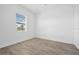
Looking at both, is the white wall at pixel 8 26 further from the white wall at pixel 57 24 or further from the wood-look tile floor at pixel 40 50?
the white wall at pixel 57 24

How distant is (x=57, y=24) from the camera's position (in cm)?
294

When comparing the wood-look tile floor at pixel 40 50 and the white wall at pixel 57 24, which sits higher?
the white wall at pixel 57 24

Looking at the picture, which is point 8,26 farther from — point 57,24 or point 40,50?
point 57,24

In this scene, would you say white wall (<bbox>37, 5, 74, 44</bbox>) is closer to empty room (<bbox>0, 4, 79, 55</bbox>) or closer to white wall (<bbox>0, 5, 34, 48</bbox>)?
empty room (<bbox>0, 4, 79, 55</bbox>)

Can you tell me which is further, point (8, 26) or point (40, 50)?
point (8, 26)

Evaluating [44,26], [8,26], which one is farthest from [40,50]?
[8,26]

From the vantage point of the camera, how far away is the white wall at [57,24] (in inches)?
99.0

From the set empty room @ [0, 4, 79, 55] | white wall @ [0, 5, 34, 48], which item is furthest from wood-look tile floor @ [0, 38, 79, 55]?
white wall @ [0, 5, 34, 48]

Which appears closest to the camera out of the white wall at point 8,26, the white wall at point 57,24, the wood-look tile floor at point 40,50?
the wood-look tile floor at point 40,50

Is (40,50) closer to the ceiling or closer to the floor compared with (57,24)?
closer to the floor

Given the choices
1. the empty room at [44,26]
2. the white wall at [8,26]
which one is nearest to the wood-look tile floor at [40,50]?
the empty room at [44,26]

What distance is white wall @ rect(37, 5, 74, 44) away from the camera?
8.25 ft

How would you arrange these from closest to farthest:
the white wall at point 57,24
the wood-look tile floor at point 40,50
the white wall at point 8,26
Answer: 1. the wood-look tile floor at point 40,50
2. the white wall at point 8,26
3. the white wall at point 57,24
